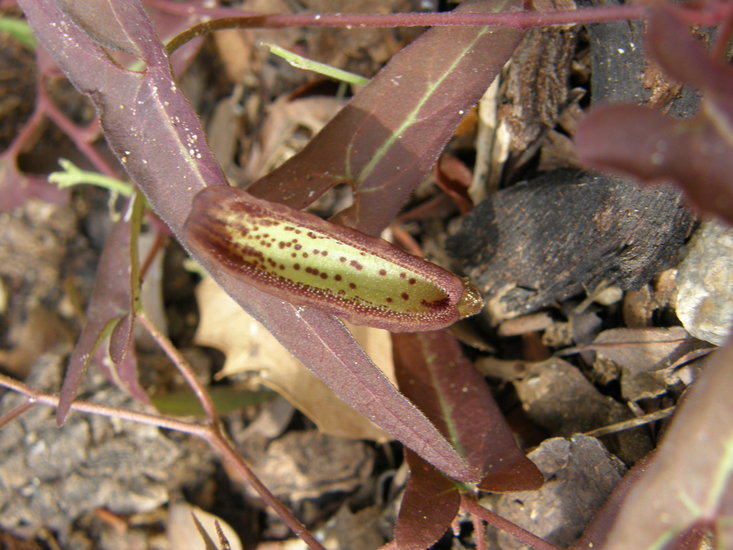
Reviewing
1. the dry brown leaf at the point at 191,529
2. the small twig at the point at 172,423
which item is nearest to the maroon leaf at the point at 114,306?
the small twig at the point at 172,423

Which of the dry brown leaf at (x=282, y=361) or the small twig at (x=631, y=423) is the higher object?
the dry brown leaf at (x=282, y=361)

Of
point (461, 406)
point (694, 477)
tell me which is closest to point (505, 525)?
point (461, 406)

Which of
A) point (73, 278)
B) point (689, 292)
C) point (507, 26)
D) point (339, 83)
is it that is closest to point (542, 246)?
point (689, 292)

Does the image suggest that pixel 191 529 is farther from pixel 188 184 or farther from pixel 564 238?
pixel 564 238

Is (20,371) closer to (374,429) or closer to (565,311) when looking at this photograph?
(374,429)

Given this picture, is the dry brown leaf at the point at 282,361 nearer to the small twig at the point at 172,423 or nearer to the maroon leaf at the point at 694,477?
the small twig at the point at 172,423

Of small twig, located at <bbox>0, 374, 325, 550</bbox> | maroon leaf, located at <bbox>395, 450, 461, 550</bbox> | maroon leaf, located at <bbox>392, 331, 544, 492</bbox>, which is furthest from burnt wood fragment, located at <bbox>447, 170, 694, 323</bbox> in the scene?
small twig, located at <bbox>0, 374, 325, 550</bbox>
